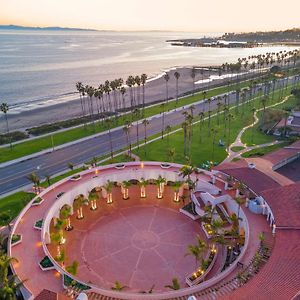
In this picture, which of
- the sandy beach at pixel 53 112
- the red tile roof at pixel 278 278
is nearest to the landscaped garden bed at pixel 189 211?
the red tile roof at pixel 278 278

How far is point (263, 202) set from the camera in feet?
168

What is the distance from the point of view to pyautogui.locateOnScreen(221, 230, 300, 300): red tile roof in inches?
1323

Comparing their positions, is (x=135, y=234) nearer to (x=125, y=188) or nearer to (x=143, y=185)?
(x=143, y=185)

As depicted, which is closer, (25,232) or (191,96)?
(25,232)

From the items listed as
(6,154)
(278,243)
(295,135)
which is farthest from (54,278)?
(295,135)

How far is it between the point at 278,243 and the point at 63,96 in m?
145

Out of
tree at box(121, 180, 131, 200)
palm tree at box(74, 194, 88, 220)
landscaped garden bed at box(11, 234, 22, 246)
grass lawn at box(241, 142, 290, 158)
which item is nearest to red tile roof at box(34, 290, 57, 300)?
landscaped garden bed at box(11, 234, 22, 246)

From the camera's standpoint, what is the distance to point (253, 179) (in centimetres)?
5825

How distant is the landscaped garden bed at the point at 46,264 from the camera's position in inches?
1599

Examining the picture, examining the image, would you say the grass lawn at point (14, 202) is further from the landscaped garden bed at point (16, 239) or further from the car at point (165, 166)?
the car at point (165, 166)

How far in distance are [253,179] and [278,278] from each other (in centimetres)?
2436

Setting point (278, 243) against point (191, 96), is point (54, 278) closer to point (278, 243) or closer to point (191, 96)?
point (278, 243)

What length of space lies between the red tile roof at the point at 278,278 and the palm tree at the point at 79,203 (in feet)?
98.2

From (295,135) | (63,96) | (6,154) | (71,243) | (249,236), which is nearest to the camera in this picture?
(249,236)
